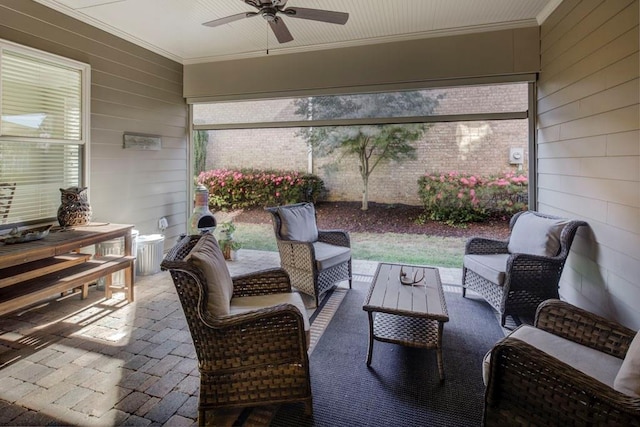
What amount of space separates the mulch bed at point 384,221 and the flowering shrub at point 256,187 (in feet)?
1.12

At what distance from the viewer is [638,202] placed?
237 cm

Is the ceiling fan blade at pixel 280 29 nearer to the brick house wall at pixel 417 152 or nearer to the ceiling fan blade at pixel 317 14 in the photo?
the ceiling fan blade at pixel 317 14

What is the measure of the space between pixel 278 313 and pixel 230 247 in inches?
142

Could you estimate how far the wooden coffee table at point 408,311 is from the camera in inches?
91.7

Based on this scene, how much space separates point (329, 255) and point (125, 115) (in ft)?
10.6

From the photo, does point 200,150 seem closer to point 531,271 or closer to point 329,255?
point 329,255

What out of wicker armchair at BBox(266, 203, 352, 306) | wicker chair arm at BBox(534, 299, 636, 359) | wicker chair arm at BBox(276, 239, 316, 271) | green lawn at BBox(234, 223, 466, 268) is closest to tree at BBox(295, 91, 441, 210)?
green lawn at BBox(234, 223, 466, 268)

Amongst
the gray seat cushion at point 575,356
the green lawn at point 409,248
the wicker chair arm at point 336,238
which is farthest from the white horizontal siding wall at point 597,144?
the wicker chair arm at point 336,238

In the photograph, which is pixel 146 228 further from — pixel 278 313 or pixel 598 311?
pixel 598 311

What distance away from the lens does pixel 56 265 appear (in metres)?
3.13

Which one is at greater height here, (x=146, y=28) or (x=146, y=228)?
(x=146, y=28)

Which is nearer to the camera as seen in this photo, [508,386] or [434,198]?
[508,386]

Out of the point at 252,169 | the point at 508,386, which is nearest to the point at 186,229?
the point at 252,169

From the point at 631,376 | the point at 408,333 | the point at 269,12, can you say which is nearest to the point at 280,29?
the point at 269,12
